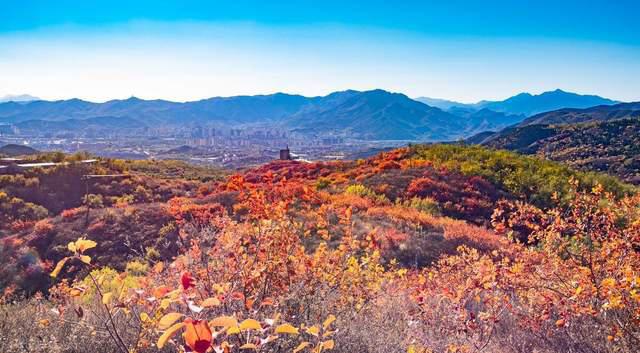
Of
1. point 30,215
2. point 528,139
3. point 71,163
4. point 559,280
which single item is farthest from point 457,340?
point 528,139

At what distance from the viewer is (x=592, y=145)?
4988 centimetres

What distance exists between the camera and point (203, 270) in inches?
171

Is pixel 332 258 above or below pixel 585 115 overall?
below

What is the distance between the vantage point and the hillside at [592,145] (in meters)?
38.5

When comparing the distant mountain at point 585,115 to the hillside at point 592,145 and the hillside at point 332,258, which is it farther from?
the hillside at point 332,258

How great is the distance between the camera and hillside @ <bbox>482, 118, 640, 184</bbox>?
1515 inches

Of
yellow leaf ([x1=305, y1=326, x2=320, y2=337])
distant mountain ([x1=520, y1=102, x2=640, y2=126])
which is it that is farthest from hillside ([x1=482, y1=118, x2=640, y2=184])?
distant mountain ([x1=520, y1=102, x2=640, y2=126])

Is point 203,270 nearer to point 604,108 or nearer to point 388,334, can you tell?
point 388,334

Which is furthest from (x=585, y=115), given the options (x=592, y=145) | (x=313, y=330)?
(x=313, y=330)

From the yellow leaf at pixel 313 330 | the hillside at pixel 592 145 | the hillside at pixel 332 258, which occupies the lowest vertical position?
the hillside at pixel 592 145

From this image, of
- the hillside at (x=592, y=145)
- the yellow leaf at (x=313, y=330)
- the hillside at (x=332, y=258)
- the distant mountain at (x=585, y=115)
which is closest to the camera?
the yellow leaf at (x=313, y=330)

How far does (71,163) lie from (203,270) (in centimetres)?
2363

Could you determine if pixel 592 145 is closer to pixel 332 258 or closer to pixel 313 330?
pixel 332 258

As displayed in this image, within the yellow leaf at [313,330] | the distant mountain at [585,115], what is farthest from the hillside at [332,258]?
the distant mountain at [585,115]
